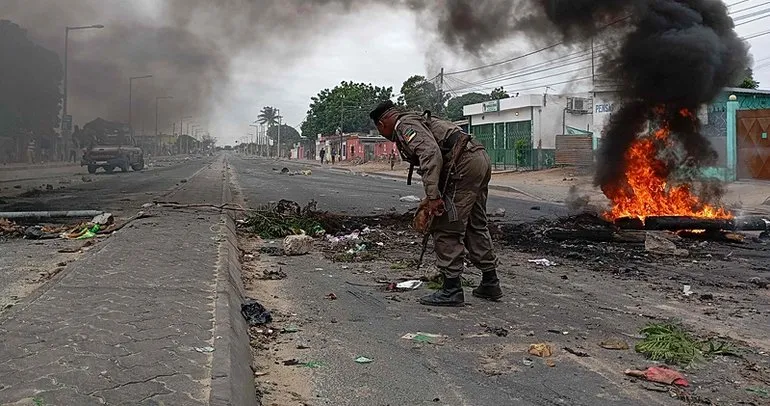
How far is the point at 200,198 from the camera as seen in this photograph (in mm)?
13812

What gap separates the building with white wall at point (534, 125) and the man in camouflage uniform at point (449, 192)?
1077 inches

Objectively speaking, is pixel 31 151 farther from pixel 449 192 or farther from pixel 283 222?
pixel 449 192

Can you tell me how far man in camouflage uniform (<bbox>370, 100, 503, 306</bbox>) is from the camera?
4688 millimetres

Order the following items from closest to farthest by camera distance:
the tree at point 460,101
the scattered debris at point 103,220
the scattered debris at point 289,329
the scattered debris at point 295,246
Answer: the scattered debris at point 289,329, the scattered debris at point 295,246, the scattered debris at point 103,220, the tree at point 460,101

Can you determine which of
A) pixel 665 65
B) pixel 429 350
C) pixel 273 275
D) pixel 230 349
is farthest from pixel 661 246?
pixel 230 349

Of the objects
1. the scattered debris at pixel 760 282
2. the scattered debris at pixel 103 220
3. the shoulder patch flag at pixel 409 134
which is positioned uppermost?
the shoulder patch flag at pixel 409 134

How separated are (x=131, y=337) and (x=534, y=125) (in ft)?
104

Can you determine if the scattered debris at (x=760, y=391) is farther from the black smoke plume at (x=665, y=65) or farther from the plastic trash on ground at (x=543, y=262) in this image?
the black smoke plume at (x=665, y=65)

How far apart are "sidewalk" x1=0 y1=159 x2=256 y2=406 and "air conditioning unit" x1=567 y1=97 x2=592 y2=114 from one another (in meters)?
30.3

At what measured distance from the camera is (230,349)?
332 cm

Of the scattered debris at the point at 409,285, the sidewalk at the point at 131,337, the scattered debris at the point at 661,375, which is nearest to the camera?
the sidewalk at the point at 131,337

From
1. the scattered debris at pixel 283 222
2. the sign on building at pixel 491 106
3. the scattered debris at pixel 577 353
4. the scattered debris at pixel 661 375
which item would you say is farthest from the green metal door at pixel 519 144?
the scattered debris at pixel 661 375

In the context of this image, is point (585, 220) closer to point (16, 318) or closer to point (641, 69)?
point (641, 69)

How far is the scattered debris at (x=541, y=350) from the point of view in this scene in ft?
12.1
